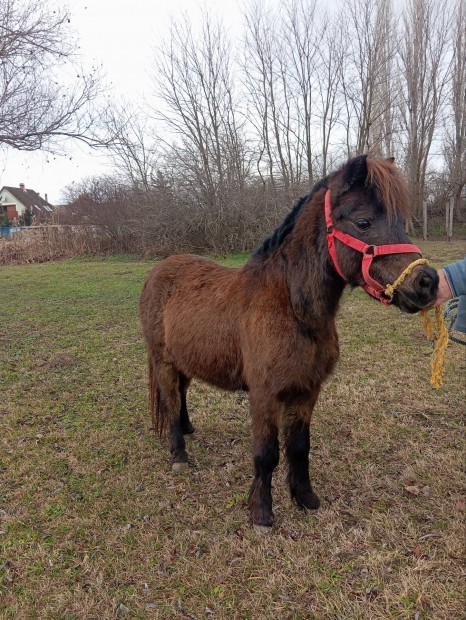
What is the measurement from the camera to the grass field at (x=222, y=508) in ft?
7.31

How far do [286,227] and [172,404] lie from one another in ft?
6.17

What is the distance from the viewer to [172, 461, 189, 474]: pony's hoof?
135 inches

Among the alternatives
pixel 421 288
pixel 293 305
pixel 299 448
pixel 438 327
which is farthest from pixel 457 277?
pixel 299 448

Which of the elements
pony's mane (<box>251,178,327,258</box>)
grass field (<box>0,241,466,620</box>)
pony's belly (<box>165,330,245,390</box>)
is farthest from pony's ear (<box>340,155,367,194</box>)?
grass field (<box>0,241,466,620</box>)

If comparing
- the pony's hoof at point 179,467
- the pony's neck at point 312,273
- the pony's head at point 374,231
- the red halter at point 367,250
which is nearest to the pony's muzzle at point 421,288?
the pony's head at point 374,231

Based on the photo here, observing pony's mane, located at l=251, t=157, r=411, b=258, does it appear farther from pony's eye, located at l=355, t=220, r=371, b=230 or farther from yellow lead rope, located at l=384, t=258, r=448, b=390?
yellow lead rope, located at l=384, t=258, r=448, b=390

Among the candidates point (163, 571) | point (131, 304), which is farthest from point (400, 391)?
point (131, 304)

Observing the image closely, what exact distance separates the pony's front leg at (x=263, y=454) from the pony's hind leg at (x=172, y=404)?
3.05ft

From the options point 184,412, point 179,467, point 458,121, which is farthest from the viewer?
point 458,121

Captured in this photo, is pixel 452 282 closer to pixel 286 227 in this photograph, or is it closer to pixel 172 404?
pixel 286 227

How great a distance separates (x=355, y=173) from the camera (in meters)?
2.18

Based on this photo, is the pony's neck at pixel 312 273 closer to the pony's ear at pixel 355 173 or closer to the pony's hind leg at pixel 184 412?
the pony's ear at pixel 355 173

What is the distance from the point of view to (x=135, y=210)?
2019 centimetres

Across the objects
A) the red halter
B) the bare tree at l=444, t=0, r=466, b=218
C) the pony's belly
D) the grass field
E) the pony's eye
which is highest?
the bare tree at l=444, t=0, r=466, b=218
